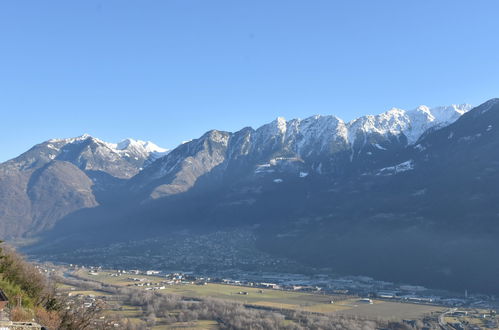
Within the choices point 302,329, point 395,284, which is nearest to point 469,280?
point 395,284

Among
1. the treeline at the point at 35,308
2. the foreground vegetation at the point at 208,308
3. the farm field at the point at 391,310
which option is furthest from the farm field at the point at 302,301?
the treeline at the point at 35,308

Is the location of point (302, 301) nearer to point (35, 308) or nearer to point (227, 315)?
point (227, 315)

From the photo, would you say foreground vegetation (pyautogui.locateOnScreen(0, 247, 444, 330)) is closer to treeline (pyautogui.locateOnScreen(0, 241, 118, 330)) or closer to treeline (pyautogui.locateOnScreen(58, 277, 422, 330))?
treeline (pyautogui.locateOnScreen(58, 277, 422, 330))

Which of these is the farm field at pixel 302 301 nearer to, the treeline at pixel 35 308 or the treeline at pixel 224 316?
the treeline at pixel 224 316

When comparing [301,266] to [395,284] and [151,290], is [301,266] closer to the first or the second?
[395,284]

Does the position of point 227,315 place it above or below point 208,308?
below

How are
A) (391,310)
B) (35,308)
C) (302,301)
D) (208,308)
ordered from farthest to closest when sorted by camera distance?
(302,301), (391,310), (208,308), (35,308)

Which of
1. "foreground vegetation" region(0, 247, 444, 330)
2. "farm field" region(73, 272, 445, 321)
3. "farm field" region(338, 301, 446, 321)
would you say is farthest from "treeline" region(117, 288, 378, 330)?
"farm field" region(338, 301, 446, 321)

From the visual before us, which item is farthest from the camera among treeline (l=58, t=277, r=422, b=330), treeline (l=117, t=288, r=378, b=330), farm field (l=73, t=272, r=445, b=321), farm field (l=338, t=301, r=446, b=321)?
farm field (l=73, t=272, r=445, b=321)

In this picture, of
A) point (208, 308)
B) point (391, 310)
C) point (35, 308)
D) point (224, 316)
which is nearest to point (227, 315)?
point (224, 316)

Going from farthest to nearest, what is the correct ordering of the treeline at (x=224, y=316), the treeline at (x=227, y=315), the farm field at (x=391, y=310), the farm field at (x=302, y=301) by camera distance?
the farm field at (x=302, y=301)
the farm field at (x=391, y=310)
the treeline at (x=227, y=315)
the treeline at (x=224, y=316)

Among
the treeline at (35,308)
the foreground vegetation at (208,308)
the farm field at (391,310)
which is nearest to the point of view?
the treeline at (35,308)
